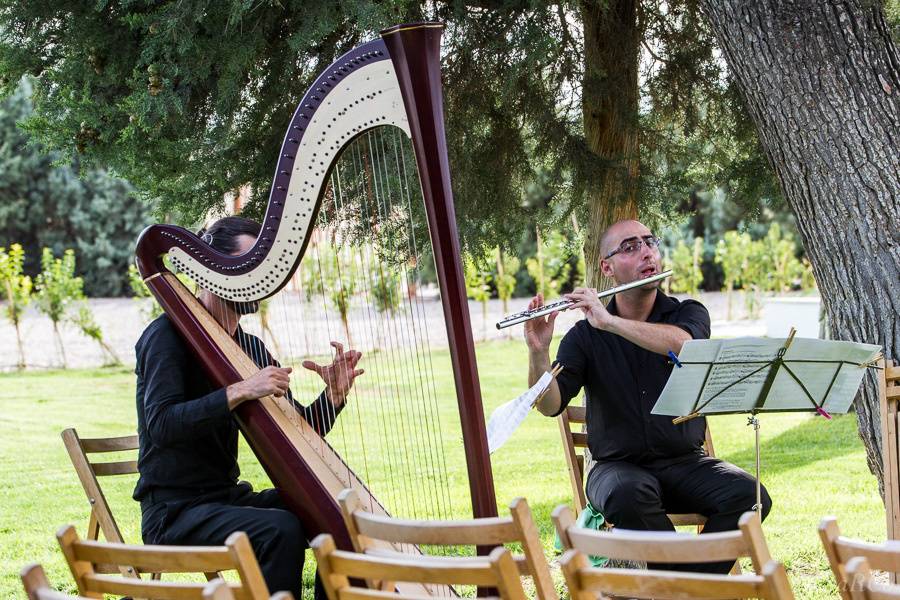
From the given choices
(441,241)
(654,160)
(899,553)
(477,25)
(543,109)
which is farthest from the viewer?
(654,160)

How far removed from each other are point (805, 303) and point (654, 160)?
7405 mm

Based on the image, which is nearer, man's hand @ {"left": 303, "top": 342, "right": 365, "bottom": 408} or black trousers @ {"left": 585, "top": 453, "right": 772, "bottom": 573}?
man's hand @ {"left": 303, "top": 342, "right": 365, "bottom": 408}

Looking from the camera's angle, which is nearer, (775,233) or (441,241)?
(441,241)

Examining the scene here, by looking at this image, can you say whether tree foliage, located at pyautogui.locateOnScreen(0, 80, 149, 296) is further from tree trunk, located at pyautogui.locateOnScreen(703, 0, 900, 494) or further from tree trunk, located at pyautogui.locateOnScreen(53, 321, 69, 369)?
tree trunk, located at pyautogui.locateOnScreen(703, 0, 900, 494)

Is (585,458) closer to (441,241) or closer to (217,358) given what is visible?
(217,358)

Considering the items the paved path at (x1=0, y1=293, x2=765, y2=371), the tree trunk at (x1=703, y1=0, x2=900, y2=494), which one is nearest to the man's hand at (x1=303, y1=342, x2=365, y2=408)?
the tree trunk at (x1=703, y1=0, x2=900, y2=494)

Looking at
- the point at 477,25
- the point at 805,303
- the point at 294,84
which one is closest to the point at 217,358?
the point at 294,84

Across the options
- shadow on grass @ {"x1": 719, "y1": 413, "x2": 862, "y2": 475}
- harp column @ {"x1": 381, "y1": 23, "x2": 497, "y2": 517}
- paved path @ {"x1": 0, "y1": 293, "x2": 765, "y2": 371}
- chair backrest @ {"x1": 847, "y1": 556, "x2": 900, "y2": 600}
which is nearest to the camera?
chair backrest @ {"x1": 847, "y1": 556, "x2": 900, "y2": 600}

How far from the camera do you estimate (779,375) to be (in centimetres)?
323

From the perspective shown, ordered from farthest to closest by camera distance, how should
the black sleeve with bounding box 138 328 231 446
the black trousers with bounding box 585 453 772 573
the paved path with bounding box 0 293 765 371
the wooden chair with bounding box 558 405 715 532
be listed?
the paved path with bounding box 0 293 765 371 → the wooden chair with bounding box 558 405 715 532 → the black trousers with bounding box 585 453 772 573 → the black sleeve with bounding box 138 328 231 446

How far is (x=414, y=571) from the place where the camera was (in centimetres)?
202

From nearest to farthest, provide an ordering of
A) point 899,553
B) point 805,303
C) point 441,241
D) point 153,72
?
point 899,553
point 441,241
point 153,72
point 805,303

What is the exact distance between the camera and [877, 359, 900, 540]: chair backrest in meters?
3.48

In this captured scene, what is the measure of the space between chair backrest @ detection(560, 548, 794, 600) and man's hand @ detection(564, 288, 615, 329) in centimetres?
144
